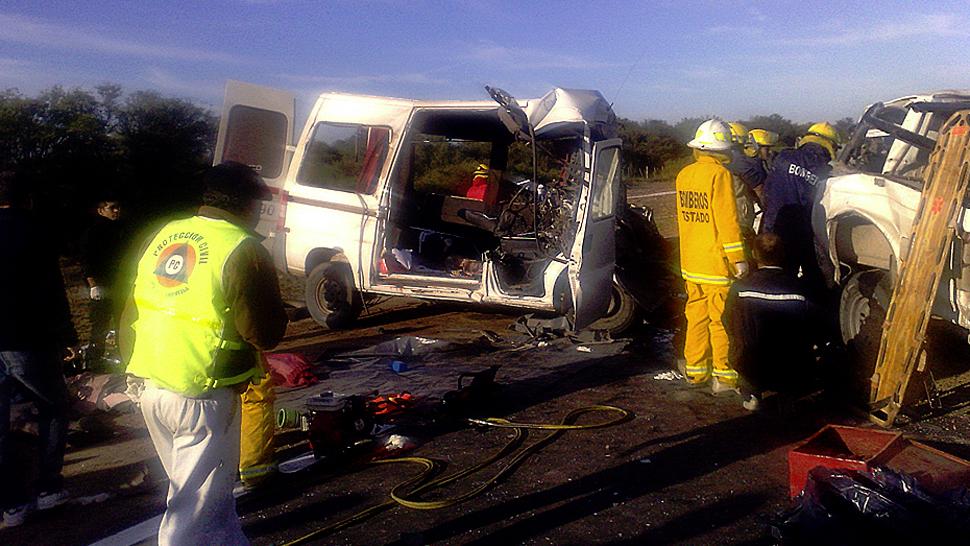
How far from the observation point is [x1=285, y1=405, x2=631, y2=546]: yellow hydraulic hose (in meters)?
4.31

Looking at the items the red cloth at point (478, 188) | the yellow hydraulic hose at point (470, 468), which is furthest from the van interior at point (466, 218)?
the yellow hydraulic hose at point (470, 468)

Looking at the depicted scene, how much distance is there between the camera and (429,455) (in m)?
5.20

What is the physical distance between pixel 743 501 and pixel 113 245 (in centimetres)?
566

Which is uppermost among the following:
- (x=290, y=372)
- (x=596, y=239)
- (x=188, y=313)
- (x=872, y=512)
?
(x=596, y=239)

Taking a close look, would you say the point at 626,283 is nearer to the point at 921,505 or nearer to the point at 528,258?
the point at 528,258

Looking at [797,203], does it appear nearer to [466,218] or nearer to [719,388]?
[719,388]

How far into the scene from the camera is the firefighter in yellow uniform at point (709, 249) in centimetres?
608

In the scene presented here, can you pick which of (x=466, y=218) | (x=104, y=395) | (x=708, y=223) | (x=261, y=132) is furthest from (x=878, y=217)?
(x=261, y=132)

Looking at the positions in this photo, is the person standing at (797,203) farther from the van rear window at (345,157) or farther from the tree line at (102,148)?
the tree line at (102,148)

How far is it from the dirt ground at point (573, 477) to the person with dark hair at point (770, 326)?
28 centimetres

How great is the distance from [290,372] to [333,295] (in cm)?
219

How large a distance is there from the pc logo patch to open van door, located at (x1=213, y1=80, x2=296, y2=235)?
5.74 meters

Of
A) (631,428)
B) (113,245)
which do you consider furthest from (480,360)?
(113,245)

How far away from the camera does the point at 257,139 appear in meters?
8.93
